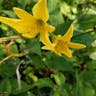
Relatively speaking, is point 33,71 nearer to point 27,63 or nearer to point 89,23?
point 27,63

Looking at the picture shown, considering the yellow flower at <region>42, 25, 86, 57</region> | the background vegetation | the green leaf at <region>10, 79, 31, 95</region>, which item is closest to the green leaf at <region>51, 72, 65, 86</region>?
the background vegetation

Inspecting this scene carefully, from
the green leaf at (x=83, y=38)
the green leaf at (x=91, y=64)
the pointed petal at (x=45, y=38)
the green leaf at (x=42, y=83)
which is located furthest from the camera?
the green leaf at (x=91, y=64)

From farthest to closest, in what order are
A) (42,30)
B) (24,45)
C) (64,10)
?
(64,10), (24,45), (42,30)

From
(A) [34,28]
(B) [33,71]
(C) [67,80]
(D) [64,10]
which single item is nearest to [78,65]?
(C) [67,80]

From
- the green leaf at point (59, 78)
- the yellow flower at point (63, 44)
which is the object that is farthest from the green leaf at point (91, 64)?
the yellow flower at point (63, 44)

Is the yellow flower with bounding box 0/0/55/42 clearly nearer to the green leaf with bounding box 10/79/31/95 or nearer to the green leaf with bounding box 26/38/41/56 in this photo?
the green leaf with bounding box 26/38/41/56

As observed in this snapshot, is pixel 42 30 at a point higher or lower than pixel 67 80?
higher

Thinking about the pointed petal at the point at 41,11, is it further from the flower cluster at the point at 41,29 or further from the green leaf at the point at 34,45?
the green leaf at the point at 34,45
